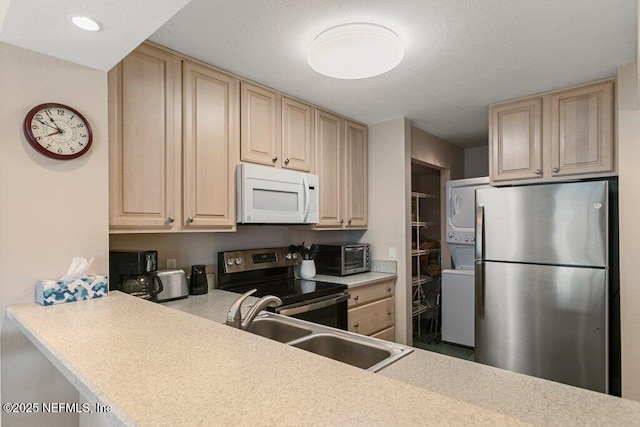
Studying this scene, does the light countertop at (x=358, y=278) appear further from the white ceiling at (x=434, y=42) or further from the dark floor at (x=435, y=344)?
the white ceiling at (x=434, y=42)

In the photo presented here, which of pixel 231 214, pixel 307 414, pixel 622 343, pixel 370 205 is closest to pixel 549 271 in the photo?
pixel 622 343

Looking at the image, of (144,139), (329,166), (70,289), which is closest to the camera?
(70,289)

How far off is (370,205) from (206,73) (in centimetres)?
193

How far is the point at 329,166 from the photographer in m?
3.03

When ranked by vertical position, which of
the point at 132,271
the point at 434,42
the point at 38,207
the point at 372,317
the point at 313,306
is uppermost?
the point at 434,42

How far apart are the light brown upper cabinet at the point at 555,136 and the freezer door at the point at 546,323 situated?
2.41 feet

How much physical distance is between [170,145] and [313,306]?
4.31ft

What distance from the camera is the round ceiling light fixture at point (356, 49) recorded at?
5.54ft

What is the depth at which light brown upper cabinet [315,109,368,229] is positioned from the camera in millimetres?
2959

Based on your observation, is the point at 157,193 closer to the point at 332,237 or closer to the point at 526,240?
the point at 332,237

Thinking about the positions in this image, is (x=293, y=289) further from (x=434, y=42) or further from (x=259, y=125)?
(x=434, y=42)

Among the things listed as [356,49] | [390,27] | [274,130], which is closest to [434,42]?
[390,27]

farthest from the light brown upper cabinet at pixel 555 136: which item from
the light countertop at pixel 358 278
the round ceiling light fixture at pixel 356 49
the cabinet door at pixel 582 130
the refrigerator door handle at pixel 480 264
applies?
the round ceiling light fixture at pixel 356 49

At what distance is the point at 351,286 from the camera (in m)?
2.69
